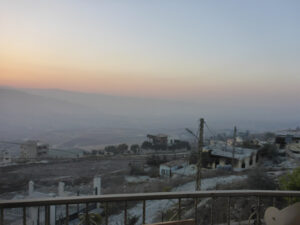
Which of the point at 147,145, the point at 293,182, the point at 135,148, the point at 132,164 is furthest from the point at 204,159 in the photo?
the point at 293,182

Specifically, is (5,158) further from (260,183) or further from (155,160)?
(260,183)

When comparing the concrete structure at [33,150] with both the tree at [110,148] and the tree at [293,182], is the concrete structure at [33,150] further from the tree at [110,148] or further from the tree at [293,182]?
the tree at [293,182]

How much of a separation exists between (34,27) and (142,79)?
9326 millimetres

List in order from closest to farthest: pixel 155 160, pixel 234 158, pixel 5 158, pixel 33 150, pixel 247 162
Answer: pixel 5 158
pixel 33 150
pixel 234 158
pixel 247 162
pixel 155 160

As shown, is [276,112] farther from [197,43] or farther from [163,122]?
[197,43]

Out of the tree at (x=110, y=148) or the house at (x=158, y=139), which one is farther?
the house at (x=158, y=139)

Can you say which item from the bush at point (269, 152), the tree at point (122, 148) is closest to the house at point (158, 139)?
the tree at point (122, 148)

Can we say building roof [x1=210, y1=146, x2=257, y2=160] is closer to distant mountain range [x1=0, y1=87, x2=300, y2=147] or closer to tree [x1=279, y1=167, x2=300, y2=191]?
distant mountain range [x1=0, y1=87, x2=300, y2=147]

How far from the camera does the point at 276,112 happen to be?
22.3 m

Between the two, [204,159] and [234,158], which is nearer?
[234,158]

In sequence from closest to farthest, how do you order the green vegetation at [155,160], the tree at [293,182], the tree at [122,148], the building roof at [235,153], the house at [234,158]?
the tree at [293,182]
the house at [234,158]
the building roof at [235,153]
the green vegetation at [155,160]
the tree at [122,148]

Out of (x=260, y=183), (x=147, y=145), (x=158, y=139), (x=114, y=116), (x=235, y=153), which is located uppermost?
(x=114, y=116)

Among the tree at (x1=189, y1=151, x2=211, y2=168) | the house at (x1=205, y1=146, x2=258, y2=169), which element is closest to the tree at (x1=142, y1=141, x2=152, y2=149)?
the tree at (x1=189, y1=151, x2=211, y2=168)

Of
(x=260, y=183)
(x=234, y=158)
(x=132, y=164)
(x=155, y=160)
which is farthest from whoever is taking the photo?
(x=155, y=160)
